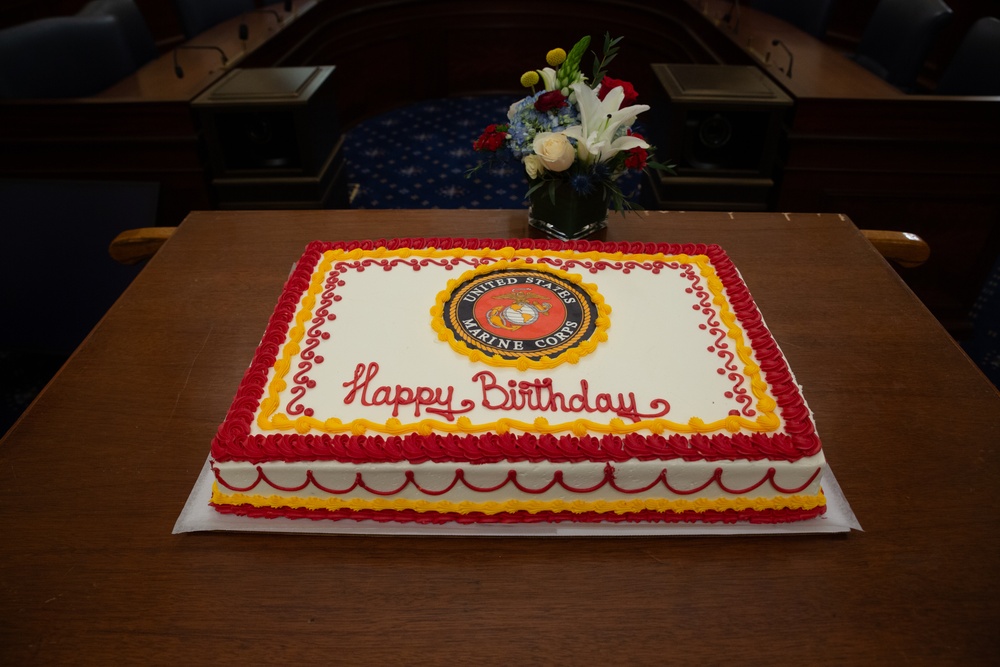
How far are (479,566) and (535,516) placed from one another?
11 cm

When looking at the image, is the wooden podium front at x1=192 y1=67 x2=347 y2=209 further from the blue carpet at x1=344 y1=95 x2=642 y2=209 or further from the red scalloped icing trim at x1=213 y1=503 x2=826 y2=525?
the red scalloped icing trim at x1=213 y1=503 x2=826 y2=525

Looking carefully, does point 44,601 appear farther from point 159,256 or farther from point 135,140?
point 135,140

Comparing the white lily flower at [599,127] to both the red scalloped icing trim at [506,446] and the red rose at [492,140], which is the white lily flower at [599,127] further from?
the red scalloped icing trim at [506,446]

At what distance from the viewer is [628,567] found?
0.90m

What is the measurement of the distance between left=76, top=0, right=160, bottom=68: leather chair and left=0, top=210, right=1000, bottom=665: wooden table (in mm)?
2326

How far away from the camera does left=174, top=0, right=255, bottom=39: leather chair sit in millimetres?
3158

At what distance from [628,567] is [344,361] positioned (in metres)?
0.52

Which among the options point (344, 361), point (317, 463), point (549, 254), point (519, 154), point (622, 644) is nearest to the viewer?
point (622, 644)

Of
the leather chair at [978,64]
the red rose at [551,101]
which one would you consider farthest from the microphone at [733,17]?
the red rose at [551,101]

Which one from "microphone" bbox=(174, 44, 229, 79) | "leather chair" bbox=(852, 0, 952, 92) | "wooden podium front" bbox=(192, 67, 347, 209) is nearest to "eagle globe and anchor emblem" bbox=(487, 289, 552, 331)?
"wooden podium front" bbox=(192, 67, 347, 209)

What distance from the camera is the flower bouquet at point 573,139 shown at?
141 centimetres

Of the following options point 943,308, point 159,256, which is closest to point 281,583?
point 159,256

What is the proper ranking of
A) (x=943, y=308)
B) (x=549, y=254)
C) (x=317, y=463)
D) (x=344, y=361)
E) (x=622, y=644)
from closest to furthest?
(x=622, y=644)
(x=317, y=463)
(x=344, y=361)
(x=549, y=254)
(x=943, y=308)

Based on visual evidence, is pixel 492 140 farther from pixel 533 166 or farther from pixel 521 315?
pixel 521 315
